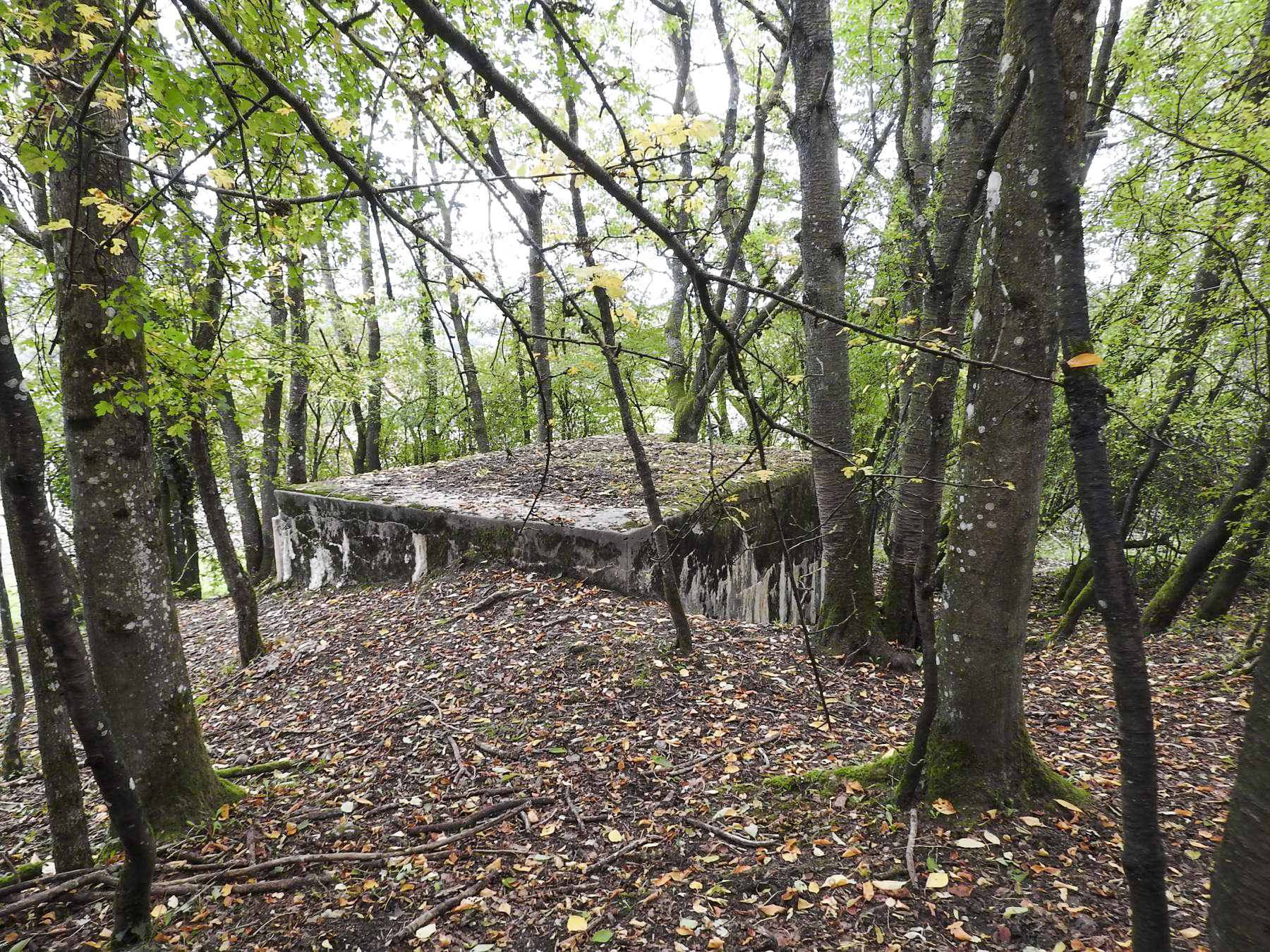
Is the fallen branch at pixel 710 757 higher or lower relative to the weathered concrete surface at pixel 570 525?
lower

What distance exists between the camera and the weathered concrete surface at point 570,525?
6219mm

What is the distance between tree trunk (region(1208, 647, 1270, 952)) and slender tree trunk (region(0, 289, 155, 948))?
3258 millimetres

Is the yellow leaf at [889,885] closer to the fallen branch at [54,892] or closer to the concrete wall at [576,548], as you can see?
the concrete wall at [576,548]

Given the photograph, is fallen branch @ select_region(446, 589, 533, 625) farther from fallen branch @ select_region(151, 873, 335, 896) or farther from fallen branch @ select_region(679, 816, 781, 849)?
fallen branch @ select_region(679, 816, 781, 849)

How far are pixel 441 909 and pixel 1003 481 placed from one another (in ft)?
10.7

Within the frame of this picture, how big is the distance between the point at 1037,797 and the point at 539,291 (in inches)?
307

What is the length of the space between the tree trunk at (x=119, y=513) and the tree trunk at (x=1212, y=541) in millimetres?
7875

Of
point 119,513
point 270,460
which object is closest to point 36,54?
point 119,513

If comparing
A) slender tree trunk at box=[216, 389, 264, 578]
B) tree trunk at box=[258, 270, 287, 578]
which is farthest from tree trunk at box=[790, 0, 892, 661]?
A: slender tree trunk at box=[216, 389, 264, 578]

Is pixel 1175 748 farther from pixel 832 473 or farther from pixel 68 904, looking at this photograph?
pixel 68 904

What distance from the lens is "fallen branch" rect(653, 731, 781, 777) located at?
12.1ft

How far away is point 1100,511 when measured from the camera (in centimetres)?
121

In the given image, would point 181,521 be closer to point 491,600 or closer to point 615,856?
point 491,600

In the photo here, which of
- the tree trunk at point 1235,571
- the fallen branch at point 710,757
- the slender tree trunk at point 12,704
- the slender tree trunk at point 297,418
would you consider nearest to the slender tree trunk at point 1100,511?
the fallen branch at point 710,757
